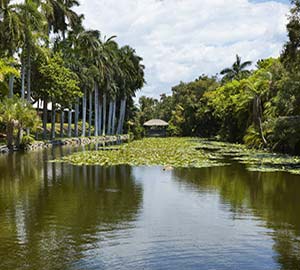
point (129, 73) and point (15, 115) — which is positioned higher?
point (129, 73)

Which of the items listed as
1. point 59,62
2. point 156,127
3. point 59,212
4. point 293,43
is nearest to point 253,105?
point 293,43

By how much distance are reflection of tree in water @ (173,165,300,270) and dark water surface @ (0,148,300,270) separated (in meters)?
0.03

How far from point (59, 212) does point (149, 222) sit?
2.61 metres

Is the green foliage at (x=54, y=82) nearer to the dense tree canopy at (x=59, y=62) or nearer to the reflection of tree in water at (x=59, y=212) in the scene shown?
the dense tree canopy at (x=59, y=62)

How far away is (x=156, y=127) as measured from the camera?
309ft

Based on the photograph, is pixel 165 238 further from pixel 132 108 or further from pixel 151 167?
pixel 132 108

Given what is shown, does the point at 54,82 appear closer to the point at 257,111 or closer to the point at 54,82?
the point at 54,82

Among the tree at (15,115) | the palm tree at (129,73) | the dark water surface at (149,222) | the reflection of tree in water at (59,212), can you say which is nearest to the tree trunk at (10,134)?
the tree at (15,115)

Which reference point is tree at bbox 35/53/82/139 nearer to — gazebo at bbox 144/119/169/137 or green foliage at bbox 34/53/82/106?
green foliage at bbox 34/53/82/106

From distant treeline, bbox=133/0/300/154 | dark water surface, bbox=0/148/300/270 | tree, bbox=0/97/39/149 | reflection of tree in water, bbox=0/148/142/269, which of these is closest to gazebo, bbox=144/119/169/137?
distant treeline, bbox=133/0/300/154

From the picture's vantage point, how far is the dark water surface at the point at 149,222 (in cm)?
816

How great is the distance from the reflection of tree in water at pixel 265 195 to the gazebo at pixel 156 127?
205ft

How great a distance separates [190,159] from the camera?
26.5 metres

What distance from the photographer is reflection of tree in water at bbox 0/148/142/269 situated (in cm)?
848
